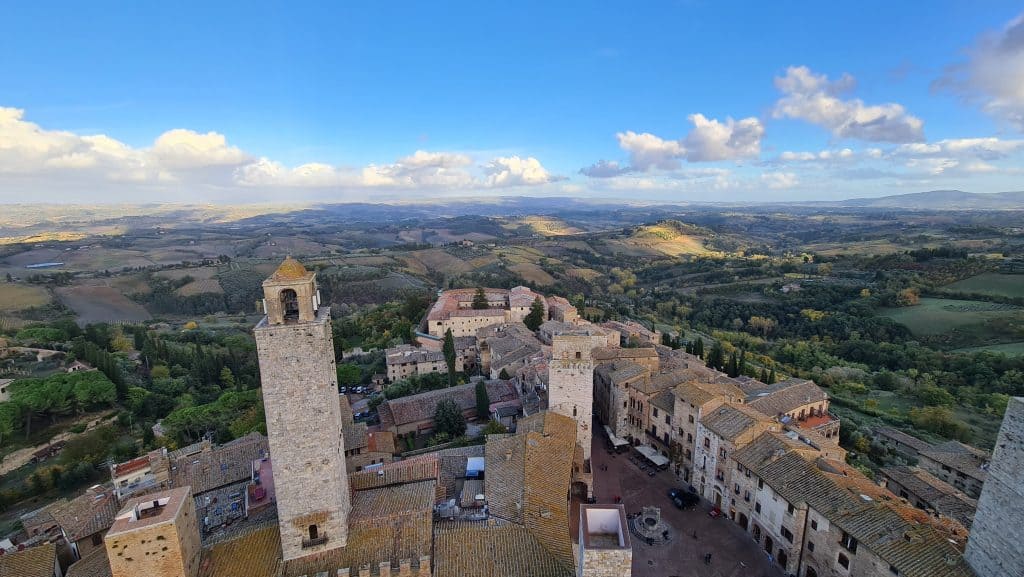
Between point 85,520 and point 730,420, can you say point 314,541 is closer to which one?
point 85,520

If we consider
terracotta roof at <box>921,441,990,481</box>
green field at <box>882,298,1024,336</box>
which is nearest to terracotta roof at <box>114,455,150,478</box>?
terracotta roof at <box>921,441,990,481</box>

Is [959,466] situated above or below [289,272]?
below

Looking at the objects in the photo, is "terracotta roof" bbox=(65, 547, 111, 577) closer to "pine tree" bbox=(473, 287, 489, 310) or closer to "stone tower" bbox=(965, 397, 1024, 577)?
"stone tower" bbox=(965, 397, 1024, 577)

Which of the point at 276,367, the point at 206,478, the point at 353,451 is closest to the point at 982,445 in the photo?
the point at 353,451

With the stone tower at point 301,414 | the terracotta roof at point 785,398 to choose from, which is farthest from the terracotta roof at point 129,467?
the terracotta roof at point 785,398

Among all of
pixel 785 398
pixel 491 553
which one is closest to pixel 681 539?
pixel 491 553

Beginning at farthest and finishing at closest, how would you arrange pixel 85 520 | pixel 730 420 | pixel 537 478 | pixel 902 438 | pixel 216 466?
pixel 902 438
pixel 216 466
pixel 730 420
pixel 85 520
pixel 537 478

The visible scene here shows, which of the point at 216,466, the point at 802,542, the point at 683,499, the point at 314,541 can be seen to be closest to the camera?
the point at 314,541
